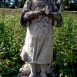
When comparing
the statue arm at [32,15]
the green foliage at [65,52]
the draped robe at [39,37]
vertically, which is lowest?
the green foliage at [65,52]

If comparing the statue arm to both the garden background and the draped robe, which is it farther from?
the garden background

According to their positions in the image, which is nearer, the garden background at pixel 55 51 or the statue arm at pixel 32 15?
the statue arm at pixel 32 15

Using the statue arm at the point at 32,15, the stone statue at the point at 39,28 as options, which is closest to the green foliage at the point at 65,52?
the stone statue at the point at 39,28

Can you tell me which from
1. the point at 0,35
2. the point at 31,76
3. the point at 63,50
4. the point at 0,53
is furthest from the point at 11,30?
the point at 31,76

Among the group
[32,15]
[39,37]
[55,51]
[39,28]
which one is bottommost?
[55,51]

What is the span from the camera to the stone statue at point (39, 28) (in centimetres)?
504

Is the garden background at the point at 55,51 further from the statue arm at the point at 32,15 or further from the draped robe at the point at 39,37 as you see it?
the statue arm at the point at 32,15

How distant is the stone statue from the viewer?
198 inches

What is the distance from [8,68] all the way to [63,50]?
133 cm

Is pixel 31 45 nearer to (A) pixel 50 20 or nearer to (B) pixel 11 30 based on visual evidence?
(A) pixel 50 20

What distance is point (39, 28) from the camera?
5.04 m

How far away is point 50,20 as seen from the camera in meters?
5.11

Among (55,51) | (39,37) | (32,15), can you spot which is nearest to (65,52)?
(55,51)

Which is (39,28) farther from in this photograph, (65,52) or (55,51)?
(55,51)
